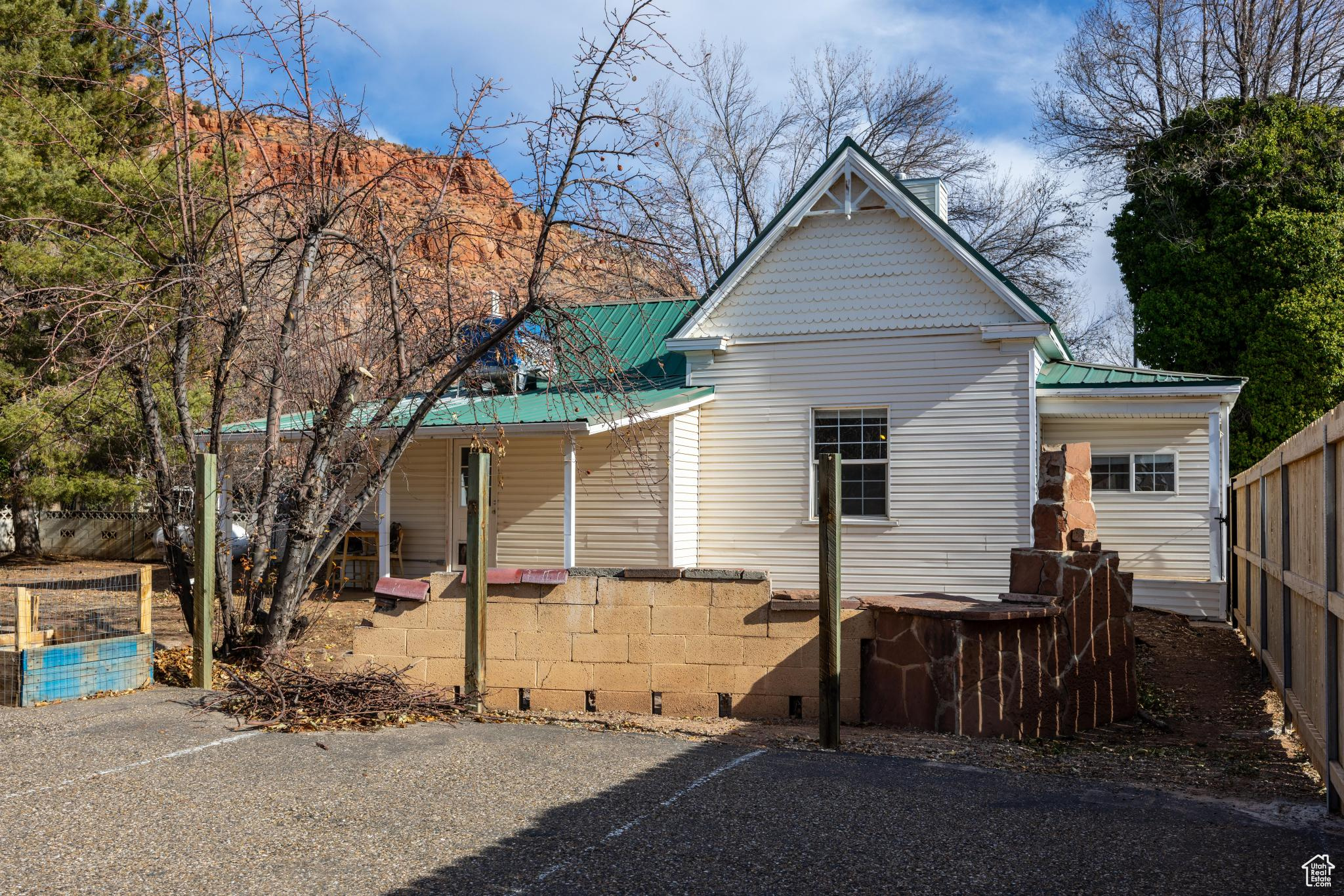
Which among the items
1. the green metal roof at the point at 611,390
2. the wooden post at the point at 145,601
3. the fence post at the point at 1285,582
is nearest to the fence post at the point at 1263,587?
the fence post at the point at 1285,582

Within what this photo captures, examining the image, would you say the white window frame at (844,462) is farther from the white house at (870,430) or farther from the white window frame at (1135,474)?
the white window frame at (1135,474)

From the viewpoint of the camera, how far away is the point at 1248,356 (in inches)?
A: 840

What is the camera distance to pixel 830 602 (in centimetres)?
748

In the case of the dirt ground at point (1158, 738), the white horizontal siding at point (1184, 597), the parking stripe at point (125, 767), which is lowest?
the dirt ground at point (1158, 738)

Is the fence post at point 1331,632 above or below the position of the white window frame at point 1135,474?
below

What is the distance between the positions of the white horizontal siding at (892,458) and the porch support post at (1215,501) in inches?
90.8

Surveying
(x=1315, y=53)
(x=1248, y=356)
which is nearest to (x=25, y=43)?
(x=1248, y=356)

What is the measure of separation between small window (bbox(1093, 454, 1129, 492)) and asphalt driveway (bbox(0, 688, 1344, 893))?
8634 mm

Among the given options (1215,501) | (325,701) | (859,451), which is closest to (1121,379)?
(1215,501)

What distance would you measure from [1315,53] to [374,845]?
28407 millimetres

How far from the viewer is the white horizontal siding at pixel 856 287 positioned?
46.1 feet

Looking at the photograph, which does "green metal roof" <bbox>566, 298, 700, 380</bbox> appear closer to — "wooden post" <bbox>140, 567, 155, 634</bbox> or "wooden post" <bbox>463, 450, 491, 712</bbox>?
"wooden post" <bbox>463, 450, 491, 712</bbox>

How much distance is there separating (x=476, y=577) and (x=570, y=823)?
3.24 m

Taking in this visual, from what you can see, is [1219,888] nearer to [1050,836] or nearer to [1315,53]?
[1050,836]
